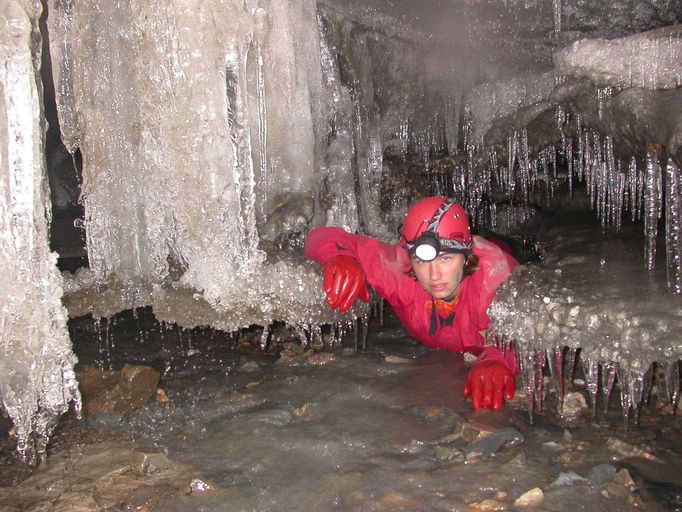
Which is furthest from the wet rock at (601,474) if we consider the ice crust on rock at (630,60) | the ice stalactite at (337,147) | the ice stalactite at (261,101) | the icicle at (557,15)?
the icicle at (557,15)

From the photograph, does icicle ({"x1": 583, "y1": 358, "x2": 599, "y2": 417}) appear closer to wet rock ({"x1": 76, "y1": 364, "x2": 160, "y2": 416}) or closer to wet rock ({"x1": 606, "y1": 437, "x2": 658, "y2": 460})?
wet rock ({"x1": 606, "y1": 437, "x2": 658, "y2": 460})

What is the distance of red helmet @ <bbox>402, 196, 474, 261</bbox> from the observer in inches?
164

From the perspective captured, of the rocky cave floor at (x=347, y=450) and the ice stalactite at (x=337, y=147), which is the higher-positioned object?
the ice stalactite at (x=337, y=147)

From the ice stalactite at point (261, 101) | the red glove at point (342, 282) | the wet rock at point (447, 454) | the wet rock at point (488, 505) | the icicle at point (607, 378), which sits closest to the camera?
the wet rock at point (488, 505)

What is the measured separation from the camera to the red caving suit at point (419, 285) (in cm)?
434

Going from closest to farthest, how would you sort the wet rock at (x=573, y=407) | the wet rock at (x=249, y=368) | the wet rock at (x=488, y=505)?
the wet rock at (x=488, y=505) < the wet rock at (x=573, y=407) < the wet rock at (x=249, y=368)

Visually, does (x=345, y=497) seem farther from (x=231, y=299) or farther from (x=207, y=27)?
(x=207, y=27)

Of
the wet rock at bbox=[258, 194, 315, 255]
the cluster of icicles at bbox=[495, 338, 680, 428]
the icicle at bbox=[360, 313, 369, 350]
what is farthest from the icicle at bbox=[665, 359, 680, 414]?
the wet rock at bbox=[258, 194, 315, 255]

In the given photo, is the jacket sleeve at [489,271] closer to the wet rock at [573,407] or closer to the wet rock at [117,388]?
the wet rock at [573,407]

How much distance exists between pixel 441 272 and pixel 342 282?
66 cm

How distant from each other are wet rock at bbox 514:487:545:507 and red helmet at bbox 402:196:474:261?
1.70 metres

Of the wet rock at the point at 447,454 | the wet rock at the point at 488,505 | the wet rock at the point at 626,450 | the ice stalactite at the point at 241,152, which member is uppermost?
the ice stalactite at the point at 241,152

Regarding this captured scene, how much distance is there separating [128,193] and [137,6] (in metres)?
1.29

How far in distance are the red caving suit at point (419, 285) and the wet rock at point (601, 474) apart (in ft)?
4.80
